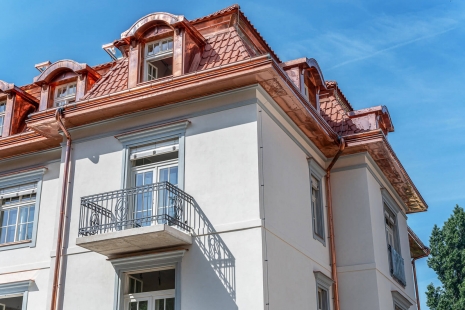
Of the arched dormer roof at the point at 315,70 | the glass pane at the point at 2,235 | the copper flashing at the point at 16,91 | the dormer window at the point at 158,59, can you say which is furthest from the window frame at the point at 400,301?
the copper flashing at the point at 16,91

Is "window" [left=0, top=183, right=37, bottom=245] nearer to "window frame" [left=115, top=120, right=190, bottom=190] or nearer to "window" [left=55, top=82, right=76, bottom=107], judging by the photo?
"window" [left=55, top=82, right=76, bottom=107]

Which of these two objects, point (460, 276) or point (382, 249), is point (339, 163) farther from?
point (460, 276)

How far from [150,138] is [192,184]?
1.68m

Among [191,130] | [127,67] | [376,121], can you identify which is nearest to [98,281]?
[191,130]

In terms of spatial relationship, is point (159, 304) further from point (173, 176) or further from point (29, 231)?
point (29, 231)

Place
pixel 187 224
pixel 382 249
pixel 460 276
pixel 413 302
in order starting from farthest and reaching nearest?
pixel 460 276 → pixel 413 302 → pixel 382 249 → pixel 187 224

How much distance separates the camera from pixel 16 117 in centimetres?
1736

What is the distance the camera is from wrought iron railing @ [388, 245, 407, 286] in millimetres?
17641

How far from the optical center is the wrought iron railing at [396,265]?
17641 millimetres

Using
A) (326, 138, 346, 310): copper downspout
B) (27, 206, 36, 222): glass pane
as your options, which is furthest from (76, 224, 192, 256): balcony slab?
(326, 138, 346, 310): copper downspout

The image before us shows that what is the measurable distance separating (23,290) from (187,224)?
4731 millimetres

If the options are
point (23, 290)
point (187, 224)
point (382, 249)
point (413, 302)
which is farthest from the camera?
point (413, 302)

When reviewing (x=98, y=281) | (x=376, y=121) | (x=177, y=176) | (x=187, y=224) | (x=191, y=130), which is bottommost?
(x=98, y=281)

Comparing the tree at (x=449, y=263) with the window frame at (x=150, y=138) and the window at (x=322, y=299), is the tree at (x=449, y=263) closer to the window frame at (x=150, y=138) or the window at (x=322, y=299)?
the window at (x=322, y=299)
